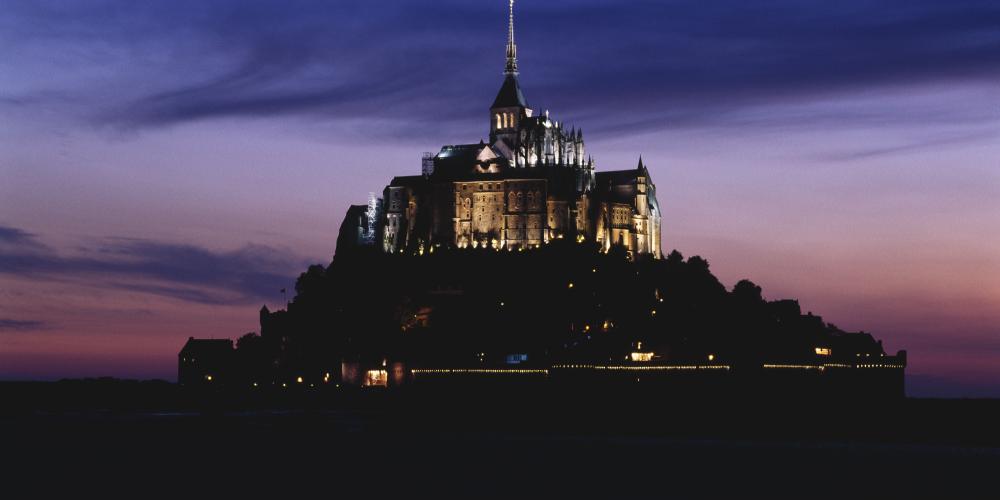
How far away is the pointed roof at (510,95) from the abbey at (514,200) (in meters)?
0.29

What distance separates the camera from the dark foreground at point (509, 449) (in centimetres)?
5925

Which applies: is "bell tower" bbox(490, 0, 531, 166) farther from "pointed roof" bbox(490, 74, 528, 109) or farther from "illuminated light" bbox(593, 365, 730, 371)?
"illuminated light" bbox(593, 365, 730, 371)

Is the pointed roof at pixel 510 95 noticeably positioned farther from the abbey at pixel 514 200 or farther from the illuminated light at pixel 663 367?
the illuminated light at pixel 663 367

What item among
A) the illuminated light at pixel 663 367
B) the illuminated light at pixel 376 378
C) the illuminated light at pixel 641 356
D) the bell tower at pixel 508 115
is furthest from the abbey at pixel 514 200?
the illuminated light at pixel 663 367

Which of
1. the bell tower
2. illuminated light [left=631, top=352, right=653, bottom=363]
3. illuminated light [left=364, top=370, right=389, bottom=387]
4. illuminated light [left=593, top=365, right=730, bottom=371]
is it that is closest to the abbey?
the bell tower

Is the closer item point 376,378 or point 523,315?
point 376,378

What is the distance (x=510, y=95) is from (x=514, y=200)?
2171cm

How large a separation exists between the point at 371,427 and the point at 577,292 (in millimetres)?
38392

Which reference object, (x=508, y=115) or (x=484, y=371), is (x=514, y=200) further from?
(x=484, y=371)

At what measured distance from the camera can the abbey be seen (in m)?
150

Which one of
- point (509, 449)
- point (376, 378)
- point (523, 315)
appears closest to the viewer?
point (509, 449)

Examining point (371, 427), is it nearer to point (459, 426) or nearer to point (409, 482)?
point (459, 426)

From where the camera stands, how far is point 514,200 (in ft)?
495

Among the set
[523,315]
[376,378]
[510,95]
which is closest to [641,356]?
[523,315]
